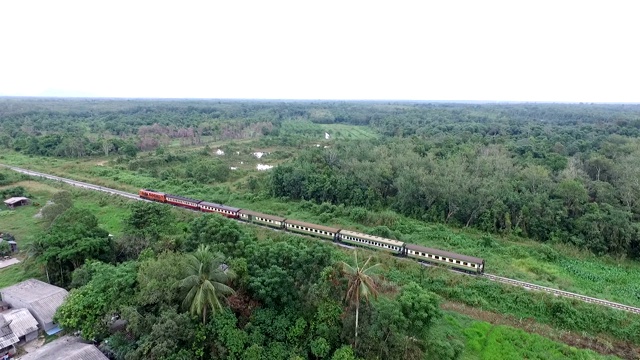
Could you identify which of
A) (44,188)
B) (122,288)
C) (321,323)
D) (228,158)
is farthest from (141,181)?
(321,323)

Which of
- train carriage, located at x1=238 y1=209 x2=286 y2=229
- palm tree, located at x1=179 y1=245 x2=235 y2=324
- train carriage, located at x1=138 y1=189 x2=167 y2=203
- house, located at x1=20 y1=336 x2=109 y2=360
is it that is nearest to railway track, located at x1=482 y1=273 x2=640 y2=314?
train carriage, located at x1=238 y1=209 x2=286 y2=229

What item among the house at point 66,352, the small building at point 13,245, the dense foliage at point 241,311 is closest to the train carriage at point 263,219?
the dense foliage at point 241,311

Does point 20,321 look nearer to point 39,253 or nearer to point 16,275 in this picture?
point 39,253

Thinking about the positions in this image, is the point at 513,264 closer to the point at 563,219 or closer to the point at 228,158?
the point at 563,219

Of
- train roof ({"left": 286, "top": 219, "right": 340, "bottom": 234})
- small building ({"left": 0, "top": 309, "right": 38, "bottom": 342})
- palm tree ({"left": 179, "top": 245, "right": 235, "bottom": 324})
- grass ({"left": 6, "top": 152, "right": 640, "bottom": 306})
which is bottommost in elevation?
grass ({"left": 6, "top": 152, "right": 640, "bottom": 306})

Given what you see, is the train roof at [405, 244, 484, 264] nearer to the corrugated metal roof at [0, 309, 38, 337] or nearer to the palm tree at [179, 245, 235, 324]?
the palm tree at [179, 245, 235, 324]
